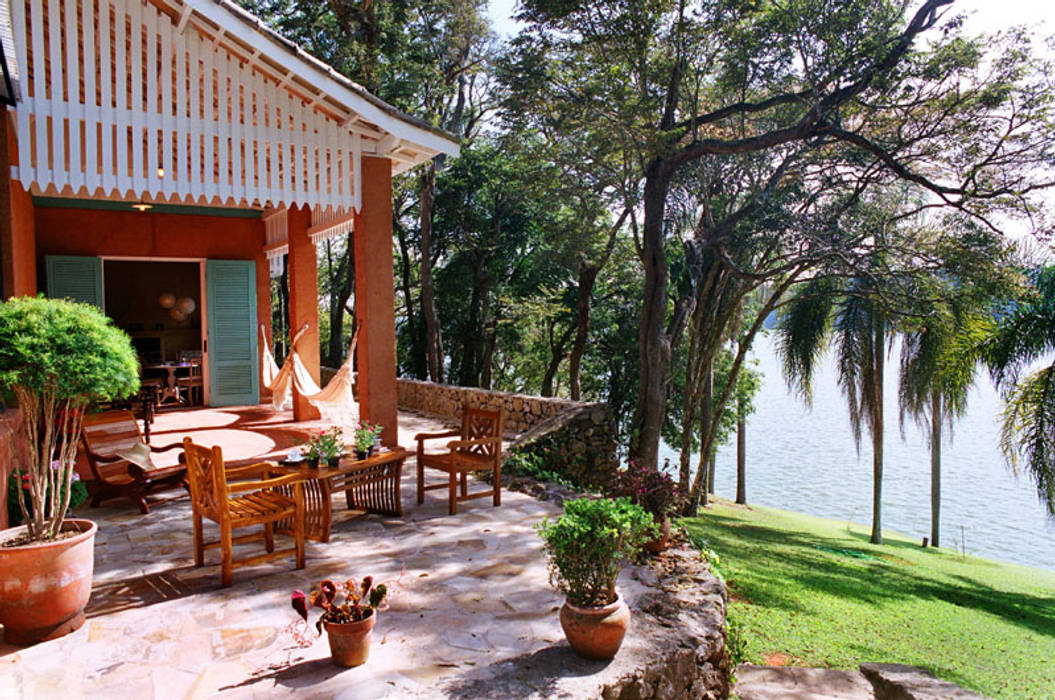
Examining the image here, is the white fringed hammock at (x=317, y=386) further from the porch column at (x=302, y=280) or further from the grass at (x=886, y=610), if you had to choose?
the grass at (x=886, y=610)

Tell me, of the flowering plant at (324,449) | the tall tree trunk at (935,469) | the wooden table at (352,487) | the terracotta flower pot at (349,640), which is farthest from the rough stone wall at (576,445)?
the tall tree trunk at (935,469)

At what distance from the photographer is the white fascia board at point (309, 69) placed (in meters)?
5.61

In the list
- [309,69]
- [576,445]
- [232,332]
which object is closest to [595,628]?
[309,69]

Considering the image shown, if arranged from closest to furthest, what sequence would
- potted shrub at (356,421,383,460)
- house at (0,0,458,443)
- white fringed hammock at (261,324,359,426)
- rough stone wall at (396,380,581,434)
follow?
potted shrub at (356,421,383,460), house at (0,0,458,443), white fringed hammock at (261,324,359,426), rough stone wall at (396,380,581,434)

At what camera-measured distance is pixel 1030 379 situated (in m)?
9.43

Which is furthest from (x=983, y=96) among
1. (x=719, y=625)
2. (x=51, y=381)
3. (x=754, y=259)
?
(x=51, y=381)

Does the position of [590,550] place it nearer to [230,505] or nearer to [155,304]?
[230,505]

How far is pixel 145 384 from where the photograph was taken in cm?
1015

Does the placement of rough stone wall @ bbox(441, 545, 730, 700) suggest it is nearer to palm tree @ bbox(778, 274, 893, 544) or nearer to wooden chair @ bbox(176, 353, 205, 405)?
wooden chair @ bbox(176, 353, 205, 405)

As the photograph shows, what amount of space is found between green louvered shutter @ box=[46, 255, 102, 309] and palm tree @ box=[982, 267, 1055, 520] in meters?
12.6

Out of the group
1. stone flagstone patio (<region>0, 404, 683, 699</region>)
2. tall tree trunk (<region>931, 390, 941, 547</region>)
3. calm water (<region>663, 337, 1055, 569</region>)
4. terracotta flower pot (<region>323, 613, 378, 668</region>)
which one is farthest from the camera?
calm water (<region>663, 337, 1055, 569</region>)

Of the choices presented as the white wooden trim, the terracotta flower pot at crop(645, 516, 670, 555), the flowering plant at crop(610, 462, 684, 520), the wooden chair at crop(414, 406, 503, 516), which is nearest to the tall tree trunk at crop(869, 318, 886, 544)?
the flowering plant at crop(610, 462, 684, 520)

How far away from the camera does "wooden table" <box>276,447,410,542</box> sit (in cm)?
478

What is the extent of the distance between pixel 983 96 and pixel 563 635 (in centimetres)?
917
